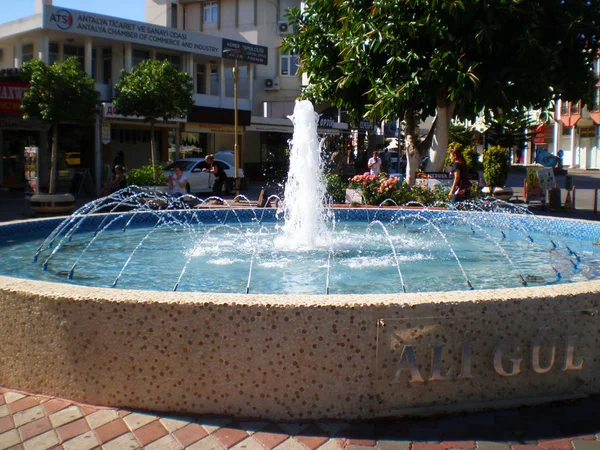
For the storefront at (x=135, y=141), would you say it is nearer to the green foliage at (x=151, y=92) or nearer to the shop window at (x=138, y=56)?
the shop window at (x=138, y=56)

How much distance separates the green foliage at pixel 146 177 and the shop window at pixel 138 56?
487 inches

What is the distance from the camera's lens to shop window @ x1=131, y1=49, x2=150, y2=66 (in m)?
28.7

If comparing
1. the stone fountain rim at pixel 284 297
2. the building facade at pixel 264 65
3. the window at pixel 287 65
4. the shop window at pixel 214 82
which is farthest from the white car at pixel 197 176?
the stone fountain rim at pixel 284 297

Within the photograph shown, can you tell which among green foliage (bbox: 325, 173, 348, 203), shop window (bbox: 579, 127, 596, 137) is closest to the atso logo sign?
green foliage (bbox: 325, 173, 348, 203)

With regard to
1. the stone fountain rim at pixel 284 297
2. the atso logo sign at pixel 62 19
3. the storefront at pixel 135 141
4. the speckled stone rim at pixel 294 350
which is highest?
the atso logo sign at pixel 62 19

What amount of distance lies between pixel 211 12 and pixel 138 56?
12634 millimetres

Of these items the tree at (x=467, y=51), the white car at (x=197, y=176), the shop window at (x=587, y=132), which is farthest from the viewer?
the shop window at (x=587, y=132)

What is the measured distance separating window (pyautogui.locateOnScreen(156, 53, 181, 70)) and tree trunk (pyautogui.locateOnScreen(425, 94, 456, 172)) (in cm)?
1811

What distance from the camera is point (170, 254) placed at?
26.5ft

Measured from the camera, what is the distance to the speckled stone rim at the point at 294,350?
3.49 meters

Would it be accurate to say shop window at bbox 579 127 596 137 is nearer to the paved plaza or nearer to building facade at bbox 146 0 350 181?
building facade at bbox 146 0 350 181

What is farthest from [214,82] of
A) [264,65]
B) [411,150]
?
[411,150]

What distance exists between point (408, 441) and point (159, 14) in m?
41.6

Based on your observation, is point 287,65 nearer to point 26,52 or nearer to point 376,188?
point 26,52
